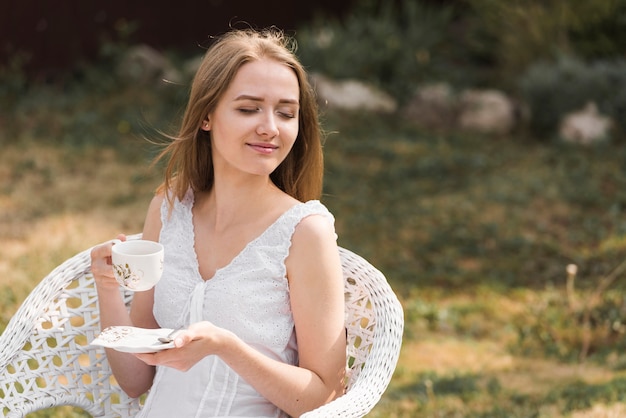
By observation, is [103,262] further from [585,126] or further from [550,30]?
[550,30]

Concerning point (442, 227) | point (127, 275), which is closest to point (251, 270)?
point (127, 275)

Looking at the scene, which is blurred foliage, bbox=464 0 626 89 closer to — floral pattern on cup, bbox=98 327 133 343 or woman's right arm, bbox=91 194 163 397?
woman's right arm, bbox=91 194 163 397

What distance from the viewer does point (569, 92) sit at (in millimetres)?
7734

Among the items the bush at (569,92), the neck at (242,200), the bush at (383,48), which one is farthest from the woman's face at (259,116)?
the bush at (383,48)

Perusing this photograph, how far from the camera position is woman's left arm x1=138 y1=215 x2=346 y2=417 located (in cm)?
221

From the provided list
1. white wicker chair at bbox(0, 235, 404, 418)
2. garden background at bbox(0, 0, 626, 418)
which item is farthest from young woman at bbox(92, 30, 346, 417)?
garden background at bbox(0, 0, 626, 418)

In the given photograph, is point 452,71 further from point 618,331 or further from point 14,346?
point 14,346

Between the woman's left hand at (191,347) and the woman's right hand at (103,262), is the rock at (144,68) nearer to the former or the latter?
the woman's right hand at (103,262)

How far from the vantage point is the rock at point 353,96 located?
818cm

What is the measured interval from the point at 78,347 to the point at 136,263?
0.71 m

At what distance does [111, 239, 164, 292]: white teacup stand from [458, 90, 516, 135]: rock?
20.2 ft

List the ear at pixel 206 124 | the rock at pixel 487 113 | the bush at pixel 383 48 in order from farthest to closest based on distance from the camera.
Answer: the bush at pixel 383 48, the rock at pixel 487 113, the ear at pixel 206 124

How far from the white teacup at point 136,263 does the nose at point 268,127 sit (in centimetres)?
39

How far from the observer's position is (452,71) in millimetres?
8859
